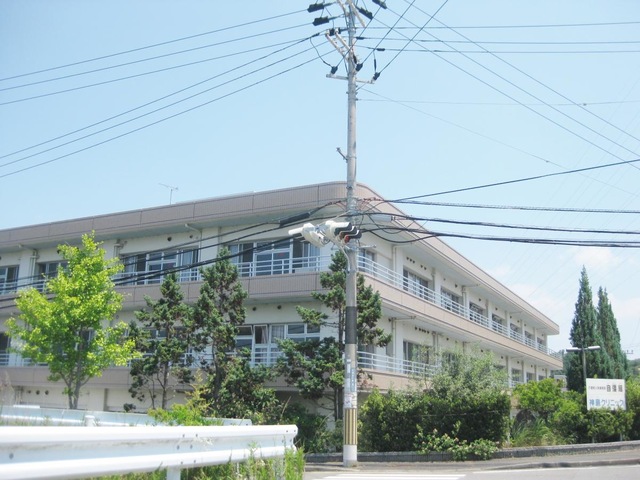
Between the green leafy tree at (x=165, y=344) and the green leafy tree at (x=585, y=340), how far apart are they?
2596 centimetres

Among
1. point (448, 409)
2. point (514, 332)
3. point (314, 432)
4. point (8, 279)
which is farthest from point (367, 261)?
point (514, 332)

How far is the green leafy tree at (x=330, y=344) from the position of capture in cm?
2153

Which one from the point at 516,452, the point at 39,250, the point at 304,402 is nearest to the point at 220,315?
the point at 304,402

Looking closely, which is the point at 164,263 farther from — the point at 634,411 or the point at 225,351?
the point at 634,411

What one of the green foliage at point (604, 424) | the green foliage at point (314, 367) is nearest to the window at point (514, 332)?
the green foliage at point (604, 424)

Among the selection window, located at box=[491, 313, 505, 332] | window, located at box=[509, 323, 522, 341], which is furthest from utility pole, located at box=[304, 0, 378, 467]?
window, located at box=[509, 323, 522, 341]

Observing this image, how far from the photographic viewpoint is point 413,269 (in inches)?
1270

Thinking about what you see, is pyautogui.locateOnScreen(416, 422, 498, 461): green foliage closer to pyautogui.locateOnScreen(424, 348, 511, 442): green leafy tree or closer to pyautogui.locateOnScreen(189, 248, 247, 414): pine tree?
pyautogui.locateOnScreen(424, 348, 511, 442): green leafy tree

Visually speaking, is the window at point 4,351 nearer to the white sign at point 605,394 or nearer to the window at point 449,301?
the window at point 449,301

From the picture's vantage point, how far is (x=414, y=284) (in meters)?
30.4

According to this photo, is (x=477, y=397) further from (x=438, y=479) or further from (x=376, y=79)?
(x=376, y=79)

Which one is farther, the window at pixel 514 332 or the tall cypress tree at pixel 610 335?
the window at pixel 514 332

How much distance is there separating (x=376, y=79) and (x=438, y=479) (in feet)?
38.8

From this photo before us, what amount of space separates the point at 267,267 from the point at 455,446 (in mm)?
11343
